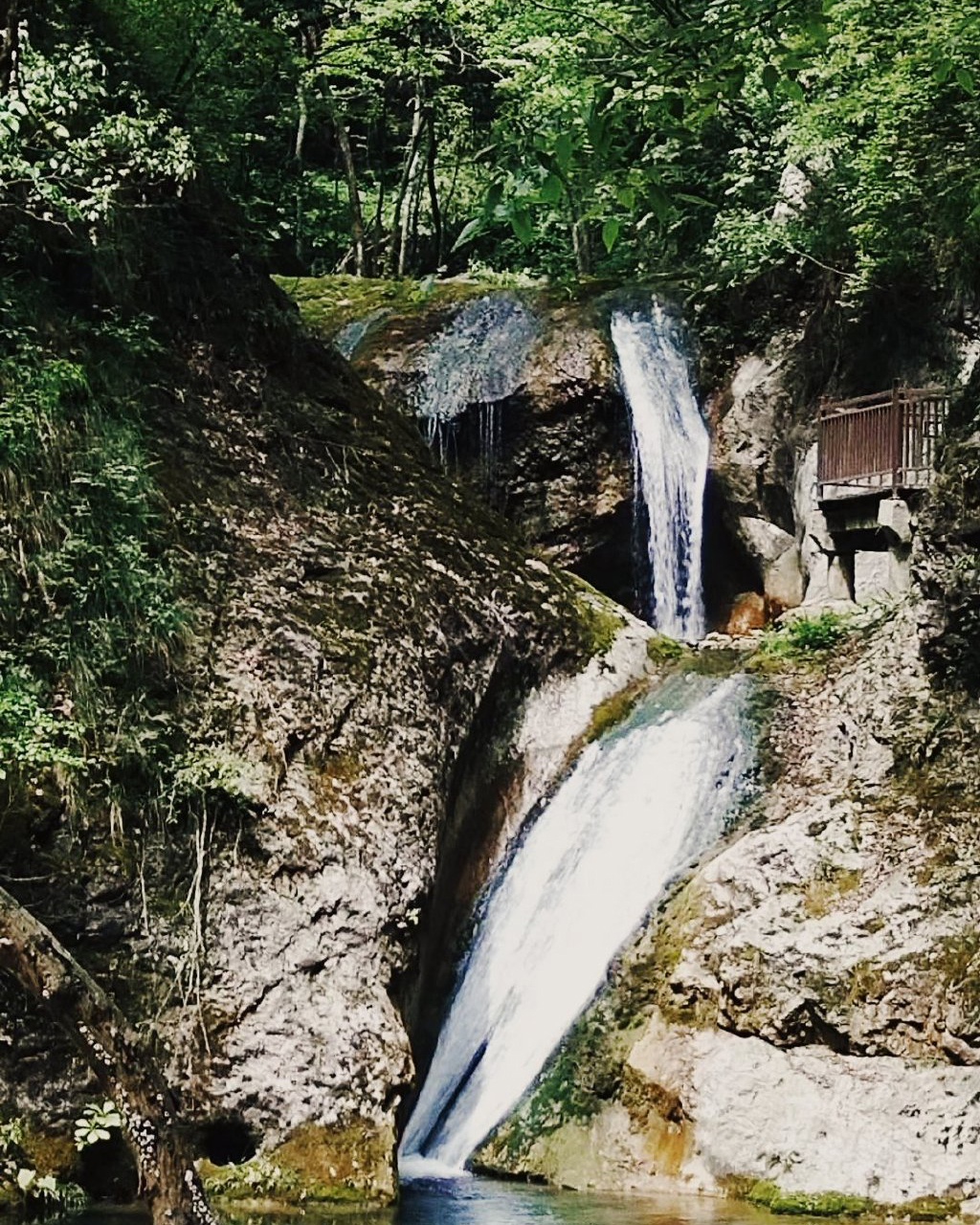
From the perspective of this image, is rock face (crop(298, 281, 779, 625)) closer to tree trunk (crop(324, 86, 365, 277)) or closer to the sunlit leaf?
tree trunk (crop(324, 86, 365, 277))

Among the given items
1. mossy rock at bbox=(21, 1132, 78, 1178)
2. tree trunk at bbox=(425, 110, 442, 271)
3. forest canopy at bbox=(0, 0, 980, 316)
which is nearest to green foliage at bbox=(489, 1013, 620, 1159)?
mossy rock at bbox=(21, 1132, 78, 1178)

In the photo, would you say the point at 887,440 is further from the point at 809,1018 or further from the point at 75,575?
the point at 75,575

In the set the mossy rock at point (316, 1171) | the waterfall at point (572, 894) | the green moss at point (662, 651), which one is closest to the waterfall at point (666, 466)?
the green moss at point (662, 651)

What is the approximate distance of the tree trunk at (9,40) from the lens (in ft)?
33.1

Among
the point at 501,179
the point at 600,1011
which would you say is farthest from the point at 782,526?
the point at 501,179

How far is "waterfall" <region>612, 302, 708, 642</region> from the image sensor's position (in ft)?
59.9

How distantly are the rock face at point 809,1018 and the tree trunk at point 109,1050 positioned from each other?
4697mm

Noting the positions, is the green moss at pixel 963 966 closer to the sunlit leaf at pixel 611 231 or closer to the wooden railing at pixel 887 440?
the sunlit leaf at pixel 611 231

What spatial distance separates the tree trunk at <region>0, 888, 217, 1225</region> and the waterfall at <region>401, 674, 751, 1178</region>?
4.52 meters

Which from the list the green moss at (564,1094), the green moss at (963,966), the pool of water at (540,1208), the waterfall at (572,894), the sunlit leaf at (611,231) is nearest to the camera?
the sunlit leaf at (611,231)

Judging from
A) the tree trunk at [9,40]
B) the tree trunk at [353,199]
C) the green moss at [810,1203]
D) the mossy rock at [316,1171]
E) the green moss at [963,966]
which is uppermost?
the tree trunk at [353,199]

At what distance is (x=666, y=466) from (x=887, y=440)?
3126 millimetres

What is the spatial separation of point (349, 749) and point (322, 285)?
12.8 m

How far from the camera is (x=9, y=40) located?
10.3 metres
